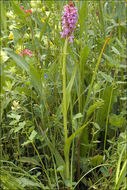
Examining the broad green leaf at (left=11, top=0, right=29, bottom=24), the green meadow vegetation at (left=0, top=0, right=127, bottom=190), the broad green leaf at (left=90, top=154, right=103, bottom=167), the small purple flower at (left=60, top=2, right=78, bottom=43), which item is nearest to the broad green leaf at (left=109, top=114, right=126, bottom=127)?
the green meadow vegetation at (left=0, top=0, right=127, bottom=190)

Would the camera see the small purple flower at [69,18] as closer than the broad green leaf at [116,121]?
Yes

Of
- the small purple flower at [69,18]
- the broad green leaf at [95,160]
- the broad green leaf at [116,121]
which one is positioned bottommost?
the broad green leaf at [95,160]

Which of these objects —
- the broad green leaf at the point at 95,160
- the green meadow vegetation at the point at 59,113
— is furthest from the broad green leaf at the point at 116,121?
the broad green leaf at the point at 95,160

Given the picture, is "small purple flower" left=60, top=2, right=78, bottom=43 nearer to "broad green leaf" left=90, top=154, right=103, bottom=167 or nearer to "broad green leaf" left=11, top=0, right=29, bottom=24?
"broad green leaf" left=11, top=0, right=29, bottom=24

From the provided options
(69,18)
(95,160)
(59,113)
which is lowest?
(95,160)

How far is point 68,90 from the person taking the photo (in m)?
0.90

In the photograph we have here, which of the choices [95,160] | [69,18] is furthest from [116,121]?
[69,18]

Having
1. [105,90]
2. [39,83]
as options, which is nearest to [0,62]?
[39,83]

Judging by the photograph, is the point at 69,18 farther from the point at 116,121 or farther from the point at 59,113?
the point at 116,121

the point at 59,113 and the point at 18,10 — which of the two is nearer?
the point at 18,10

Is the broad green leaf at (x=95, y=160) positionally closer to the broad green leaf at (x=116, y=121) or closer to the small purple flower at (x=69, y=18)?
the broad green leaf at (x=116, y=121)

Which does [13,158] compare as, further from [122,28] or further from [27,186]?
[122,28]

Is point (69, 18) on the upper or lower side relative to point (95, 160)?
upper

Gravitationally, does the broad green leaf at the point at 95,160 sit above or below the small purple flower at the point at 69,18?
below
